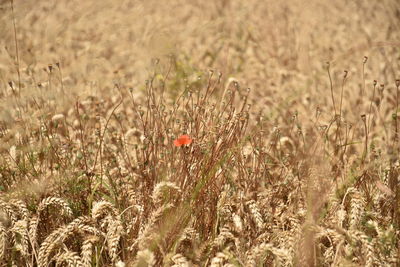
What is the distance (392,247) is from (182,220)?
2.55 feet

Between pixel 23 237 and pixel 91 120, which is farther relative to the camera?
pixel 91 120

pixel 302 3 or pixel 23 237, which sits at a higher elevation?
pixel 302 3

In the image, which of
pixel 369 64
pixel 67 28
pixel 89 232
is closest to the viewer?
pixel 89 232

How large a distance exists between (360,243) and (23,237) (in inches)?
47.0

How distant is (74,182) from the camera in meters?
1.93

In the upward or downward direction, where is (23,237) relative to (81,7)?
downward

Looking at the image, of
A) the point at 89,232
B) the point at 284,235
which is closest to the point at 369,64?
the point at 284,235

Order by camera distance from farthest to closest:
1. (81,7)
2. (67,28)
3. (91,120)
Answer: (81,7)
(67,28)
(91,120)

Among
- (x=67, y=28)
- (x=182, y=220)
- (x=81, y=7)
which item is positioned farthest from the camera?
(x=81, y=7)

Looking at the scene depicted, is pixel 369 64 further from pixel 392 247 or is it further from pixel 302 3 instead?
pixel 392 247

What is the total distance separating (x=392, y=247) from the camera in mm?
1633

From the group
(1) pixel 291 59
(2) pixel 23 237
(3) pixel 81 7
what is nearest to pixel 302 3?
(1) pixel 291 59

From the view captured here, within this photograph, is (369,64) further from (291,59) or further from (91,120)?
(91,120)

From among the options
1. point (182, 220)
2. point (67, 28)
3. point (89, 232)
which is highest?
point (67, 28)
